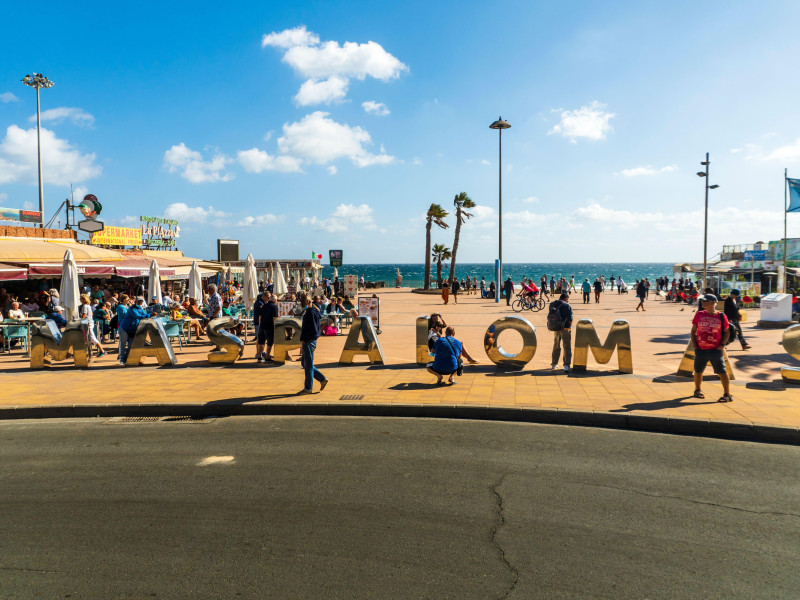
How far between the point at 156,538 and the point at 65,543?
0.70 meters

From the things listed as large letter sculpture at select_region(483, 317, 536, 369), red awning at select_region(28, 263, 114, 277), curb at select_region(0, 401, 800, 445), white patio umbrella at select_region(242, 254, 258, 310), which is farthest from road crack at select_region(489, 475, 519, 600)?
red awning at select_region(28, 263, 114, 277)

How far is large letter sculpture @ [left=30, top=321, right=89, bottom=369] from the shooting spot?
39.7 feet

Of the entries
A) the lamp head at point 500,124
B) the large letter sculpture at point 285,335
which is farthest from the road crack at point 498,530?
the lamp head at point 500,124

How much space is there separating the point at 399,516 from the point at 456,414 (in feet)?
12.1

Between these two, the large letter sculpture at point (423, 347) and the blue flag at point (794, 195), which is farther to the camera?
the blue flag at point (794, 195)

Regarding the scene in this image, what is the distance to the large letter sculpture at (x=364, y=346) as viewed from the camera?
12.1m

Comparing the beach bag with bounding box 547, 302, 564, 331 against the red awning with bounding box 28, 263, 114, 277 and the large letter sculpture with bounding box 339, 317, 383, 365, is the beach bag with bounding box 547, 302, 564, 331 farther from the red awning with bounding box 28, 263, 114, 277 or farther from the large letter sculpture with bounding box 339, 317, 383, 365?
the red awning with bounding box 28, 263, 114, 277

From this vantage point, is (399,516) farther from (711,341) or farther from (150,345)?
(150,345)

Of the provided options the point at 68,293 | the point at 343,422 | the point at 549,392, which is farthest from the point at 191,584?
the point at 68,293

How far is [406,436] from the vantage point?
7246 mm

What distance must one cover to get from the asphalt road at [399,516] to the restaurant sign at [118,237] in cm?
3791

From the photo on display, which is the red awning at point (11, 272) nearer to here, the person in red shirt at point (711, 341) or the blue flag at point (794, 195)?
the person in red shirt at point (711, 341)

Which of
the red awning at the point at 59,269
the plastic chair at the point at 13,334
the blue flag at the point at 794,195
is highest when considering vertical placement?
the blue flag at the point at 794,195

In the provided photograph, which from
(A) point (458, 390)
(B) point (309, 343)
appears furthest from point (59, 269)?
(A) point (458, 390)
